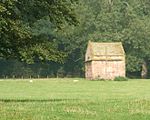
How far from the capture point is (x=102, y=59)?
10362 cm

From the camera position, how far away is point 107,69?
4045 inches

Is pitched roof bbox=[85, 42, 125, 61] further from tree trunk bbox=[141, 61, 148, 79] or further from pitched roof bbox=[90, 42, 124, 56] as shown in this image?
tree trunk bbox=[141, 61, 148, 79]

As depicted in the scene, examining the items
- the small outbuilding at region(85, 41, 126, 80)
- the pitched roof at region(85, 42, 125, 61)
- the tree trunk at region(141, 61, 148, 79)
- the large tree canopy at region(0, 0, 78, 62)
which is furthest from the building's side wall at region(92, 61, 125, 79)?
the large tree canopy at region(0, 0, 78, 62)

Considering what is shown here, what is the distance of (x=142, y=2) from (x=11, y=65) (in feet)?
114

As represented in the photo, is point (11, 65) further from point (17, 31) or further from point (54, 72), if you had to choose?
point (17, 31)

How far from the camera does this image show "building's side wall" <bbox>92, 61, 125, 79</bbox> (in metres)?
102

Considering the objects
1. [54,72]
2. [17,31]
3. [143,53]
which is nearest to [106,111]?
[17,31]

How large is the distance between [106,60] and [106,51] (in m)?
1.87

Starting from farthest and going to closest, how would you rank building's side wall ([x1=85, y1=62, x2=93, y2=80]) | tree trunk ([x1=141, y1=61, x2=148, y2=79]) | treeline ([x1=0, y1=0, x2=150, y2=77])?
tree trunk ([x1=141, y1=61, x2=148, y2=79]) → treeline ([x1=0, y1=0, x2=150, y2=77]) → building's side wall ([x1=85, y1=62, x2=93, y2=80])

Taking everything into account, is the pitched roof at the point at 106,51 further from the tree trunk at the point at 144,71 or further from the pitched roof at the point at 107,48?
the tree trunk at the point at 144,71

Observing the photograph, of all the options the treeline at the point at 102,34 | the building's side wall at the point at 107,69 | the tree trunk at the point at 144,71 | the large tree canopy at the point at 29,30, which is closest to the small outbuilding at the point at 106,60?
the building's side wall at the point at 107,69

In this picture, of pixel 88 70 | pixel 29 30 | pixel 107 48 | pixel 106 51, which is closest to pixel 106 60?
pixel 106 51

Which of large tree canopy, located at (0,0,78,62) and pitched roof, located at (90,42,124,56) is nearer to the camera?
large tree canopy, located at (0,0,78,62)

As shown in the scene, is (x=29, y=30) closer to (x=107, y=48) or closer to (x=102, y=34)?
(x=107, y=48)
